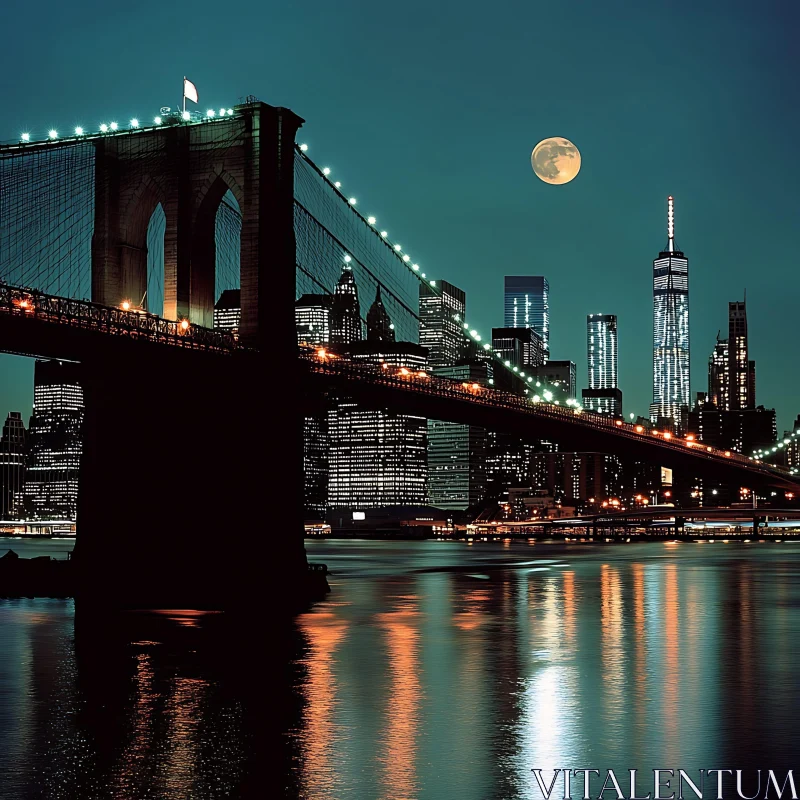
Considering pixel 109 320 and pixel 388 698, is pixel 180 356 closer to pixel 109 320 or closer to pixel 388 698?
pixel 109 320

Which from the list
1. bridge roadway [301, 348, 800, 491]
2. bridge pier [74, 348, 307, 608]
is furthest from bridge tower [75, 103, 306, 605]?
bridge roadway [301, 348, 800, 491]

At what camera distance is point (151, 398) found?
43.1 m

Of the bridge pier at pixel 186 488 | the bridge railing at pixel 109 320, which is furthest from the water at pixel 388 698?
the bridge railing at pixel 109 320

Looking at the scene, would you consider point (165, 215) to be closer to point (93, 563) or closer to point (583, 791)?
point (93, 563)

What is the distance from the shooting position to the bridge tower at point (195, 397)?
4081 centimetres

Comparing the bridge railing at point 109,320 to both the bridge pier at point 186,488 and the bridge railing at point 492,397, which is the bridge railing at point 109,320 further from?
the bridge railing at point 492,397

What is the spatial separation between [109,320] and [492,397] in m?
36.8

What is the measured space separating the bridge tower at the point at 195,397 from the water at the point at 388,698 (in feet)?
11.8

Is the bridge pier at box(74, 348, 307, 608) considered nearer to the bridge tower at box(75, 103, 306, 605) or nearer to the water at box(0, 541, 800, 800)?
the bridge tower at box(75, 103, 306, 605)

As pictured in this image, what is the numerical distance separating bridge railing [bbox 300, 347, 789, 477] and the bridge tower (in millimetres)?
8008

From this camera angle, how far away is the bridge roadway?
5859 cm

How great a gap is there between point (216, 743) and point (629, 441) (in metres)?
80.4

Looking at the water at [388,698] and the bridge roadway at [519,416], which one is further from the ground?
the bridge roadway at [519,416]

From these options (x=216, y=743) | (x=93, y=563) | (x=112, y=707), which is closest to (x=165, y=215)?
(x=93, y=563)
